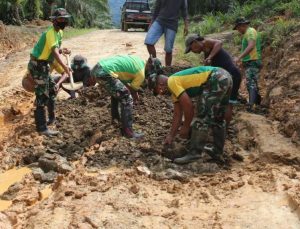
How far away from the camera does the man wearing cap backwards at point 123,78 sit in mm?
6217

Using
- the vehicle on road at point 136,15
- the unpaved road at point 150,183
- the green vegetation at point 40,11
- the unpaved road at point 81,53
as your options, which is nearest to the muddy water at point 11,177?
the unpaved road at point 150,183

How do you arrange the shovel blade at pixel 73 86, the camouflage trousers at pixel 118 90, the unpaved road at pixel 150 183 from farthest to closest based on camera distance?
the shovel blade at pixel 73 86 < the camouflage trousers at pixel 118 90 < the unpaved road at pixel 150 183

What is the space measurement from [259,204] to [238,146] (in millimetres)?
1830

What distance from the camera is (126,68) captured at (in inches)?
247

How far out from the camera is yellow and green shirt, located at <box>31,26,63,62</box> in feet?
21.4

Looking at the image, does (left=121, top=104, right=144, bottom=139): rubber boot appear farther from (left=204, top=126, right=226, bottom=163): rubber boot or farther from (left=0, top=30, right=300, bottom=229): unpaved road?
(left=204, top=126, right=226, bottom=163): rubber boot

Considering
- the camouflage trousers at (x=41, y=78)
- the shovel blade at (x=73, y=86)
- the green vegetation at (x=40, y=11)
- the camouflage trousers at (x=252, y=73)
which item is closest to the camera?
the camouflage trousers at (x=41, y=78)

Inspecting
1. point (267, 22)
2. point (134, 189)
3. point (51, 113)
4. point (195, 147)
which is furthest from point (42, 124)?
point (267, 22)

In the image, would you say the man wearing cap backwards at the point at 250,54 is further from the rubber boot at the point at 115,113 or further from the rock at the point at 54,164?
the rock at the point at 54,164

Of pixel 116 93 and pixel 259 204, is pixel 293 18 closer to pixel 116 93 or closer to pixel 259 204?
pixel 116 93

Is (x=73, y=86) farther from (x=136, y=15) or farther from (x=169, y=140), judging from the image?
(x=136, y=15)

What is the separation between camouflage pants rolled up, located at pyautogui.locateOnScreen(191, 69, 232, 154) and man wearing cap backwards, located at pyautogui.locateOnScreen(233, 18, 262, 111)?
1878mm

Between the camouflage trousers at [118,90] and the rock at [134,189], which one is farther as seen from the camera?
the camouflage trousers at [118,90]

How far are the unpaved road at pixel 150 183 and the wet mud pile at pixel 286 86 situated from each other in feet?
0.67
